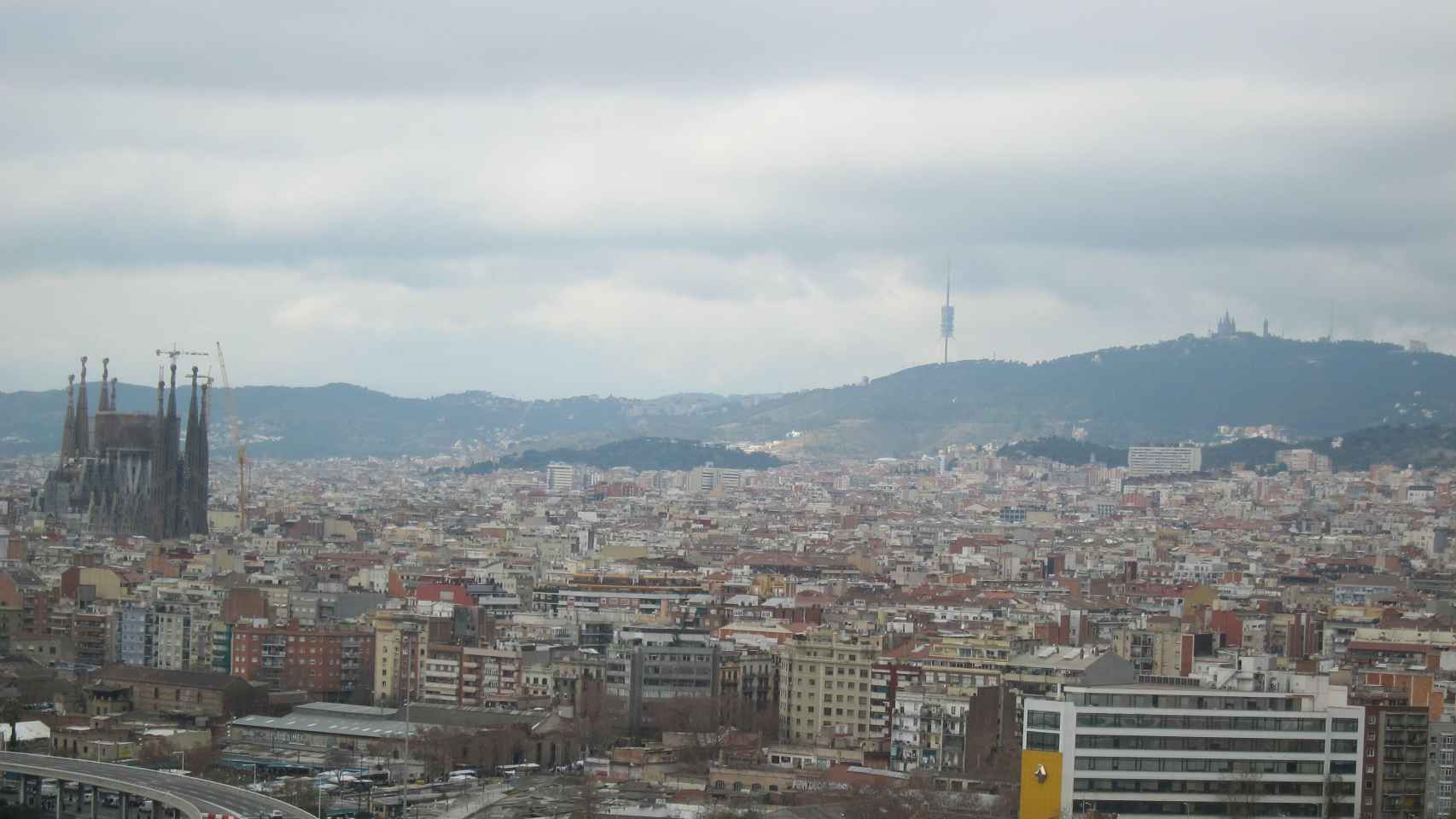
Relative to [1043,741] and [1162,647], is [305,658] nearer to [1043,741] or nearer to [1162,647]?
[1162,647]

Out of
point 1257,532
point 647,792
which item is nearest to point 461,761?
point 647,792

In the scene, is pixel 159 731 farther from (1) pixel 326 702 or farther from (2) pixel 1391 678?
(2) pixel 1391 678

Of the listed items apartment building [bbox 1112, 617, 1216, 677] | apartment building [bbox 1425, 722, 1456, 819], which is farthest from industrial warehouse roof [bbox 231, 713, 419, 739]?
apartment building [bbox 1425, 722, 1456, 819]

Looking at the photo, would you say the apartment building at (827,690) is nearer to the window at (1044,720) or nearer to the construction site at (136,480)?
the window at (1044,720)

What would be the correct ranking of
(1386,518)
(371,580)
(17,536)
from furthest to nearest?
1. (1386,518)
2. (17,536)
3. (371,580)

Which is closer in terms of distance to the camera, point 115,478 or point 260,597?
point 260,597

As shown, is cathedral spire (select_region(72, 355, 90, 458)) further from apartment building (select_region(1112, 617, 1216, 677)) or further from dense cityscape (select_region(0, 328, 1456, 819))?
apartment building (select_region(1112, 617, 1216, 677))
